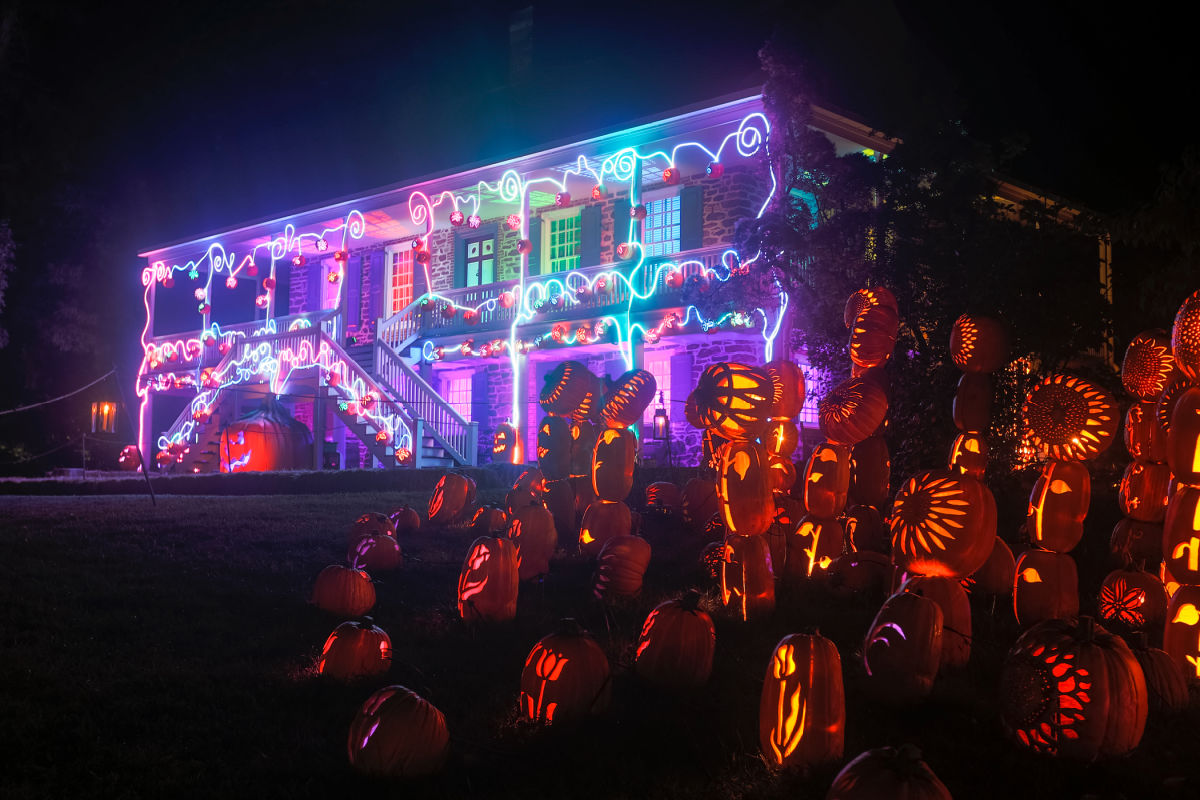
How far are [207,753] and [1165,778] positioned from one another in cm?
376

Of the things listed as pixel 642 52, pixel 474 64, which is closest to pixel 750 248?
pixel 642 52

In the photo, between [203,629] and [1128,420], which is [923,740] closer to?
[1128,420]

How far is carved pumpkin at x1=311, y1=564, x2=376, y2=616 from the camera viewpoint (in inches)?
212

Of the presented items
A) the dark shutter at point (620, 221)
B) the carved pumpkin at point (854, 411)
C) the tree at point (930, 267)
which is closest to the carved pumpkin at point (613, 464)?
the carved pumpkin at point (854, 411)

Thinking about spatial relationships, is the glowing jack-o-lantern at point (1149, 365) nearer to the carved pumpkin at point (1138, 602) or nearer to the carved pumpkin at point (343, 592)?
the carved pumpkin at point (1138, 602)

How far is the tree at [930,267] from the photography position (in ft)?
25.5

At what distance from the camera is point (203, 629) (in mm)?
5039

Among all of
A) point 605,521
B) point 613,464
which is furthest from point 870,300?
point 605,521

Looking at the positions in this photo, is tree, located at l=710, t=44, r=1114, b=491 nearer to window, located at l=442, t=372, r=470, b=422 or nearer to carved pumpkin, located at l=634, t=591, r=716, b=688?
carved pumpkin, located at l=634, t=591, r=716, b=688

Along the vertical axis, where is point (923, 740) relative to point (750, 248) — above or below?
below

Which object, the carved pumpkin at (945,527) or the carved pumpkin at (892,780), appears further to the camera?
the carved pumpkin at (945,527)

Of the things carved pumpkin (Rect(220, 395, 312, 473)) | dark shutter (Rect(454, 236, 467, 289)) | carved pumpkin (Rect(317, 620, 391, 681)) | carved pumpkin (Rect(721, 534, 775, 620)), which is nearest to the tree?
carved pumpkin (Rect(721, 534, 775, 620))

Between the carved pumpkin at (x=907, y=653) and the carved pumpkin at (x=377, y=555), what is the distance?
3.75 metres

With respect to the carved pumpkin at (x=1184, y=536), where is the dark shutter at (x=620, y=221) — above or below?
above
